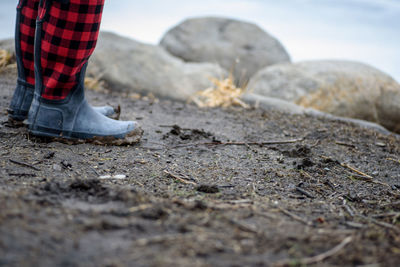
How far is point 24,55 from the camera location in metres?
2.13

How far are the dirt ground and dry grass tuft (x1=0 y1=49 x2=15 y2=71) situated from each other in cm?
122

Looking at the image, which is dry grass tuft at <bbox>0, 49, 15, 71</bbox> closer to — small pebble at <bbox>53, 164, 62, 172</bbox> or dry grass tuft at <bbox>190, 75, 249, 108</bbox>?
dry grass tuft at <bbox>190, 75, 249, 108</bbox>

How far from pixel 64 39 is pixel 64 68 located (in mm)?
151

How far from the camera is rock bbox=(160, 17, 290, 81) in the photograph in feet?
25.7

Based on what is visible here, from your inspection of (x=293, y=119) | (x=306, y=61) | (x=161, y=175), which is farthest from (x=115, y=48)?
(x=161, y=175)

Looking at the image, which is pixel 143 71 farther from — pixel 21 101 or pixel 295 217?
pixel 295 217

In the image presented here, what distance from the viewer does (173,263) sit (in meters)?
0.94

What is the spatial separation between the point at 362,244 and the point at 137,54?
5.81 m

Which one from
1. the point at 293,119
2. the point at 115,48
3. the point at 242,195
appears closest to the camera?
the point at 242,195

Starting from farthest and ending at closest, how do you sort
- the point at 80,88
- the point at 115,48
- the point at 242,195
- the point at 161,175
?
1. the point at 115,48
2. the point at 80,88
3. the point at 161,175
4. the point at 242,195

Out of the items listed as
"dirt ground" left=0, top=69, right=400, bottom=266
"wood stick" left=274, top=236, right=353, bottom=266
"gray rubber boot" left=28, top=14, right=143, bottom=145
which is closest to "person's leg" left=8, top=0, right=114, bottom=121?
"dirt ground" left=0, top=69, right=400, bottom=266

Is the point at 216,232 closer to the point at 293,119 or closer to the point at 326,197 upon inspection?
the point at 326,197

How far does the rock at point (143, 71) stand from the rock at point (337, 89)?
3.29ft

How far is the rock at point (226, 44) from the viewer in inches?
309
